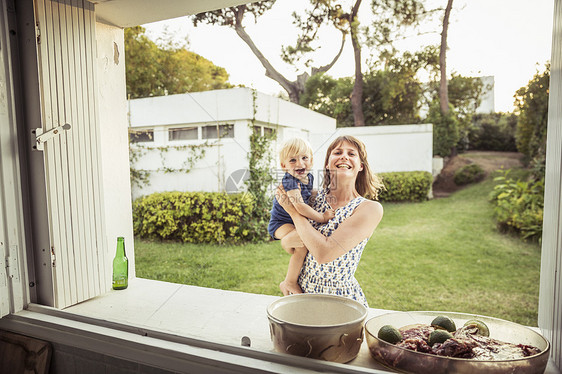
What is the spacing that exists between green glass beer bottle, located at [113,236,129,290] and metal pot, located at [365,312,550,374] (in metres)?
1.09

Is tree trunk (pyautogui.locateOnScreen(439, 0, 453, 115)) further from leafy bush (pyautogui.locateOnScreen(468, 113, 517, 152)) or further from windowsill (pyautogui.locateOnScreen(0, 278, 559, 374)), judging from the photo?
windowsill (pyautogui.locateOnScreen(0, 278, 559, 374))

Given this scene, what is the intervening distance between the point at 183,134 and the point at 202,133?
590 mm

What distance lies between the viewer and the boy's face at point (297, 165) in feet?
3.89

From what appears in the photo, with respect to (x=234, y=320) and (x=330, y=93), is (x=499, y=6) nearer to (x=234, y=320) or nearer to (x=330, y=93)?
(x=330, y=93)

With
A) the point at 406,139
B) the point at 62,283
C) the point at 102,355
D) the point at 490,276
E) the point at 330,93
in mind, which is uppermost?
the point at 330,93

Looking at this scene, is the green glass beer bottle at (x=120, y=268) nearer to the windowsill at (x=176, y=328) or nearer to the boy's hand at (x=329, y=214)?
the windowsill at (x=176, y=328)

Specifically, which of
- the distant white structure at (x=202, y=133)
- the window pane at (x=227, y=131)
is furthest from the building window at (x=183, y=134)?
the window pane at (x=227, y=131)

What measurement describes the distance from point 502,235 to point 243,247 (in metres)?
3.35

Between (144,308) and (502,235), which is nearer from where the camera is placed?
(144,308)

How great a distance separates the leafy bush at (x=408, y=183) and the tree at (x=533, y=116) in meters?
3.51

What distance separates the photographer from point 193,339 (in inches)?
36.3

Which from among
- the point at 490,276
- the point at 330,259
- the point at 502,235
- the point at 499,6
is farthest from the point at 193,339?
the point at 502,235

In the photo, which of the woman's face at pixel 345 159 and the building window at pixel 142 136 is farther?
the building window at pixel 142 136

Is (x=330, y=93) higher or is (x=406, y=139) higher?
(x=330, y=93)
